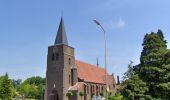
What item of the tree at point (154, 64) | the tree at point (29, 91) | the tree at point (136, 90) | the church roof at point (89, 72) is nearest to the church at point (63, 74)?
the church roof at point (89, 72)

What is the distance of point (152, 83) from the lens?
3862 cm

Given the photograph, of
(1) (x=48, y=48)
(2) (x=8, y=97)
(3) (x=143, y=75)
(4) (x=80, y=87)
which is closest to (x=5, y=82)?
(2) (x=8, y=97)

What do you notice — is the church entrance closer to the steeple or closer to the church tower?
the church tower

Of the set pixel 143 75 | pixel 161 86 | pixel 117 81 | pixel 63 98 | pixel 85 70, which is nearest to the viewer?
pixel 161 86

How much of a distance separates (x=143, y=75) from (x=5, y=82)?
144ft

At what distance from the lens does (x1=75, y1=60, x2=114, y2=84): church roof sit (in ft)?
250

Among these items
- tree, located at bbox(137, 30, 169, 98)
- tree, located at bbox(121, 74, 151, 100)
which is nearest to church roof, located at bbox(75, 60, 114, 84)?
tree, located at bbox(137, 30, 169, 98)

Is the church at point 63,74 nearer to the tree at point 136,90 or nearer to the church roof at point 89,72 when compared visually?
the church roof at point 89,72

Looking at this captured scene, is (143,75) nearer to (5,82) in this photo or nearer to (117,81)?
(5,82)

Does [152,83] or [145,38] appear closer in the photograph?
[152,83]

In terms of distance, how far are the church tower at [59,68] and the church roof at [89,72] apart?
15.1ft

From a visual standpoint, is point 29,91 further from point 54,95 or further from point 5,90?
point 54,95

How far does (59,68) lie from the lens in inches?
2719

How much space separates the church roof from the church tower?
4598mm
